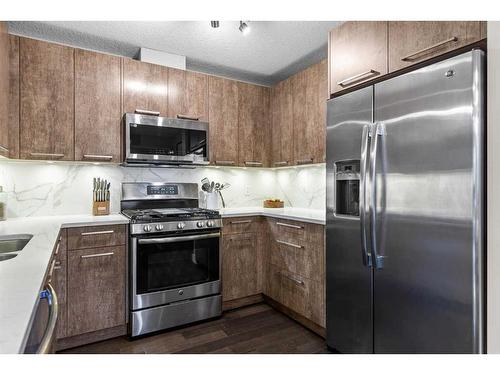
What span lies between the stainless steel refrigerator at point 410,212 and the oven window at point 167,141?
4.35 ft

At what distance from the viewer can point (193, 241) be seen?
255cm

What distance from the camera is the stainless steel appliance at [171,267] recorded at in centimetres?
232

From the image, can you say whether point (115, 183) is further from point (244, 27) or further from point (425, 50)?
point (425, 50)

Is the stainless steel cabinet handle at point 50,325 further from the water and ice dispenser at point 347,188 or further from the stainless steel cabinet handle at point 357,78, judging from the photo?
the stainless steel cabinet handle at point 357,78

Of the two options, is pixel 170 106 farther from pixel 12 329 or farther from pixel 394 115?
pixel 12 329

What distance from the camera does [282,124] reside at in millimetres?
3166

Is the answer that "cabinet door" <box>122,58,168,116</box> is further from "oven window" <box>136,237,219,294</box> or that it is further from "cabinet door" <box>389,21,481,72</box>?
"cabinet door" <box>389,21,481,72</box>

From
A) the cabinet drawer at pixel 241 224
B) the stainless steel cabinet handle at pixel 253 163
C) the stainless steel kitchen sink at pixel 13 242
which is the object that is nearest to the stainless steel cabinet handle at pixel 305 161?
the stainless steel cabinet handle at pixel 253 163

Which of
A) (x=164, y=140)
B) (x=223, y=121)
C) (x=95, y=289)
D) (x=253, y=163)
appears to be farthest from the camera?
(x=253, y=163)

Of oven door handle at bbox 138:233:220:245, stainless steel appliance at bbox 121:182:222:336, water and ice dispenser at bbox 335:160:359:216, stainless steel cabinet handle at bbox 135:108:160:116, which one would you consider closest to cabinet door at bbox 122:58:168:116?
stainless steel cabinet handle at bbox 135:108:160:116

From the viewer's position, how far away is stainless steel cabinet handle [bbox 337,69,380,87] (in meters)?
1.81

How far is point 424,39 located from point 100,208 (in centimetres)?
261

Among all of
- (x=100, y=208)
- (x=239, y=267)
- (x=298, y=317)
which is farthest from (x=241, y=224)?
(x=100, y=208)
